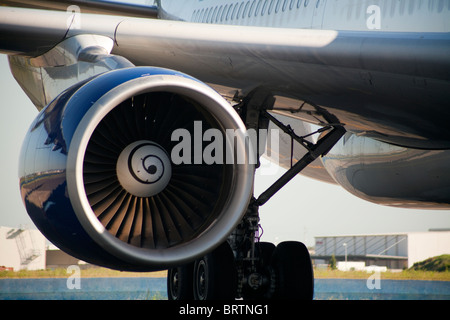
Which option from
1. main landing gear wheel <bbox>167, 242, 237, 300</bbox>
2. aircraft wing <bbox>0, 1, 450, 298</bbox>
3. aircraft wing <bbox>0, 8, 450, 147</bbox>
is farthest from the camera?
main landing gear wheel <bbox>167, 242, 237, 300</bbox>

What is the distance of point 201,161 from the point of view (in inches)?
187

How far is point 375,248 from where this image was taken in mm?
32281

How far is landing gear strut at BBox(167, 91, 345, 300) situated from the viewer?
233 inches

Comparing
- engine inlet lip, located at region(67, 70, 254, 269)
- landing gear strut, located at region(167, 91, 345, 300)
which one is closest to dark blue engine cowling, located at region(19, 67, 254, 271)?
engine inlet lip, located at region(67, 70, 254, 269)

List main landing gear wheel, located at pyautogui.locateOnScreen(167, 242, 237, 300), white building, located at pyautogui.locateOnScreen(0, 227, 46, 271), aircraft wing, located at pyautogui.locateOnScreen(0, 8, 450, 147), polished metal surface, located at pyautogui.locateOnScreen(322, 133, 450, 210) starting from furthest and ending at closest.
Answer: white building, located at pyautogui.locateOnScreen(0, 227, 46, 271) < polished metal surface, located at pyautogui.locateOnScreen(322, 133, 450, 210) < main landing gear wheel, located at pyautogui.locateOnScreen(167, 242, 237, 300) < aircraft wing, located at pyautogui.locateOnScreen(0, 8, 450, 147)

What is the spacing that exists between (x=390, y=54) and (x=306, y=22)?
189 cm

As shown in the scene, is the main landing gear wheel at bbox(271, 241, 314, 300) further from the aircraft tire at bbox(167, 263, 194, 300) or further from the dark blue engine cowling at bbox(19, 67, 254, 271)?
the dark blue engine cowling at bbox(19, 67, 254, 271)

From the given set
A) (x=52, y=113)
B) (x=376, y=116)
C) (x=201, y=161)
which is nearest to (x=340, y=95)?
(x=376, y=116)

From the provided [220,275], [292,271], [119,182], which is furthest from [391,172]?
[119,182]

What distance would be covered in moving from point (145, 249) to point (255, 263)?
2.09m

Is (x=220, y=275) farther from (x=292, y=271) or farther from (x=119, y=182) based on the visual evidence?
(x=119, y=182)

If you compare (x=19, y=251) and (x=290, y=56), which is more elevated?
(x=290, y=56)

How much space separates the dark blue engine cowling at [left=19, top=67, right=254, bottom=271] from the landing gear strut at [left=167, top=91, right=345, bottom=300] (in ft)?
4.12

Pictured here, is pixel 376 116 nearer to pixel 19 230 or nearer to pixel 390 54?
pixel 390 54
